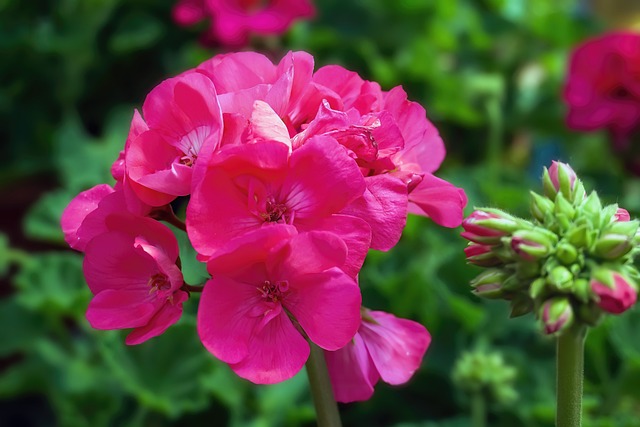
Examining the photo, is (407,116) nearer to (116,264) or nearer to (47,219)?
(116,264)

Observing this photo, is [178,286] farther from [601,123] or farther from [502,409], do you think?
[601,123]

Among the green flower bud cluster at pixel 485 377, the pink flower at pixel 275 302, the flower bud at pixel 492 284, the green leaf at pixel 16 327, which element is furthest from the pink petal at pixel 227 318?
the green leaf at pixel 16 327

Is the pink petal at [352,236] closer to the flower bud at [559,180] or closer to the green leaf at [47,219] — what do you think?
the flower bud at [559,180]

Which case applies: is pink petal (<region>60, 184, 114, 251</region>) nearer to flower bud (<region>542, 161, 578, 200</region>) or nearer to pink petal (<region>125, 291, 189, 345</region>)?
pink petal (<region>125, 291, 189, 345</region>)

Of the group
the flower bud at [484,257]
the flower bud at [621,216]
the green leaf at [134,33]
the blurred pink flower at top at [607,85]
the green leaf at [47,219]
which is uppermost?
the flower bud at [621,216]

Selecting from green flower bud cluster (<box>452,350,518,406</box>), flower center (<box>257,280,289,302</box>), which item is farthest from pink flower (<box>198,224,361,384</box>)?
green flower bud cluster (<box>452,350,518,406</box>)

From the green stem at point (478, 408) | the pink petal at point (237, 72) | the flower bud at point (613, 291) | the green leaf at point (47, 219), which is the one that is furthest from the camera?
the green leaf at point (47, 219)

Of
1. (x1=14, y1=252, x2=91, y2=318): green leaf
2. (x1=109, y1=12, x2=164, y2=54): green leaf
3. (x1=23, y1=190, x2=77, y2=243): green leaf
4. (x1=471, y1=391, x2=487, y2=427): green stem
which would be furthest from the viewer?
(x1=109, y1=12, x2=164, y2=54): green leaf
